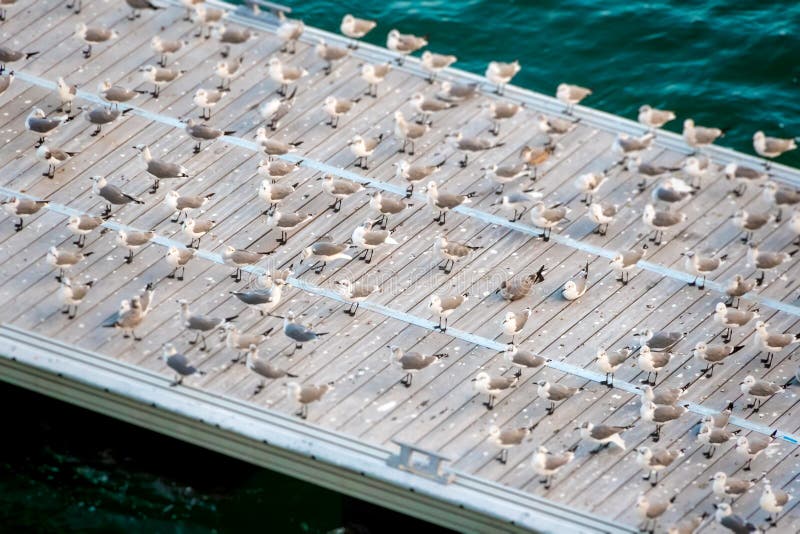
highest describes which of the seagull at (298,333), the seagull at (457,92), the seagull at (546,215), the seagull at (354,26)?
the seagull at (354,26)

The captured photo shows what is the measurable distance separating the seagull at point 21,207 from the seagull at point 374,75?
20.6 ft

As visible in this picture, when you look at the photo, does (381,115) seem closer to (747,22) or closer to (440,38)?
(440,38)

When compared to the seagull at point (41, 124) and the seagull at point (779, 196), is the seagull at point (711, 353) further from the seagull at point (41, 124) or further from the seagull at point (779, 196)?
the seagull at point (41, 124)

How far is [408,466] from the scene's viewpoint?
73.9ft

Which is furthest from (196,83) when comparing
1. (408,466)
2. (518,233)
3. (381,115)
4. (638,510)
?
(638,510)

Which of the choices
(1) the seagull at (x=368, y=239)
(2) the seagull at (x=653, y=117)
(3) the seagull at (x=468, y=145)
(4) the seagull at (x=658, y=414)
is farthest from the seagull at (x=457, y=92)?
(4) the seagull at (x=658, y=414)

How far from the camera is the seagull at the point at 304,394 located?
76.3ft

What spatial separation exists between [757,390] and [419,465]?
205 inches

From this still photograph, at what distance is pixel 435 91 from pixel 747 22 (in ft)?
31.2

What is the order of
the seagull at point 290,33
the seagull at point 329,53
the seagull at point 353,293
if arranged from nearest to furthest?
1. the seagull at point 353,293
2. the seagull at point 329,53
3. the seagull at point 290,33

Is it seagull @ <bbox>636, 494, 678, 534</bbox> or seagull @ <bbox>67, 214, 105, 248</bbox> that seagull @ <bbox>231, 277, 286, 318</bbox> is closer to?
seagull @ <bbox>67, 214, 105, 248</bbox>

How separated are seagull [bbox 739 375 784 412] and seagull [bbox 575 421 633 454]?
208 cm

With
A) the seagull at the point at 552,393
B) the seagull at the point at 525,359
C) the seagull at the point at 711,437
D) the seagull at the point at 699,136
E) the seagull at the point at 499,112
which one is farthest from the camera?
the seagull at the point at 499,112

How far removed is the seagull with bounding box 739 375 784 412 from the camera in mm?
24000
